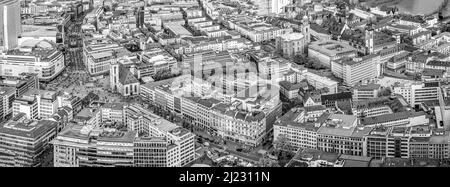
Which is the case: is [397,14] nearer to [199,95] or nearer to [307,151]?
[199,95]

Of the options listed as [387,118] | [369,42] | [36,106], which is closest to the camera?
[387,118]

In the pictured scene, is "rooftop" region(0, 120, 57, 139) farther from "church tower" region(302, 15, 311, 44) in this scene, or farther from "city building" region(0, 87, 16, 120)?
"church tower" region(302, 15, 311, 44)

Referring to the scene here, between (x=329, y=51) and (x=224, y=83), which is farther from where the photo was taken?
(x=329, y=51)

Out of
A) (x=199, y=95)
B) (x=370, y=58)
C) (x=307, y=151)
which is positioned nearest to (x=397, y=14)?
(x=370, y=58)

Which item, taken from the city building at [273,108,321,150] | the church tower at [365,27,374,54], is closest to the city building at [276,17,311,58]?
the church tower at [365,27,374,54]

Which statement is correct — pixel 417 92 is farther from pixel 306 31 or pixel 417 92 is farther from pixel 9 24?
Result: pixel 9 24

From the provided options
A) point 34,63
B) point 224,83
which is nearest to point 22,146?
point 224,83
